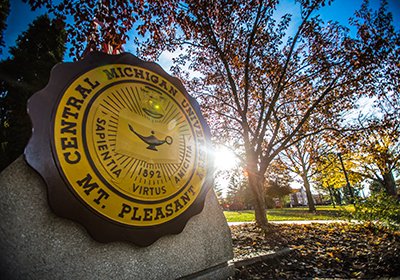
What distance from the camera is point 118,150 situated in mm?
2049

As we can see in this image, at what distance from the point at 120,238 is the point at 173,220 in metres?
0.58

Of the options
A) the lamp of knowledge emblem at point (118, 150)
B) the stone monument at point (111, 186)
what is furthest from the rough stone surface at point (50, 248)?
the lamp of knowledge emblem at point (118, 150)

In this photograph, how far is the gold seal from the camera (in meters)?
1.83

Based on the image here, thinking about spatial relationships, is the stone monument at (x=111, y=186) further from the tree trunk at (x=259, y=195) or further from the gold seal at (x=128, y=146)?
the tree trunk at (x=259, y=195)

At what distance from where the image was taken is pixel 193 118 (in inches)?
113

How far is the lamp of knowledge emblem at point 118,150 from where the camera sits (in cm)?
174

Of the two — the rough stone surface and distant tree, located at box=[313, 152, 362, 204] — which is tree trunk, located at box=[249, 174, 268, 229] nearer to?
the rough stone surface

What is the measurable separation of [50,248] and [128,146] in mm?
1059

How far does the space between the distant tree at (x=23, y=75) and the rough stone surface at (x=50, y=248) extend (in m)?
10.7

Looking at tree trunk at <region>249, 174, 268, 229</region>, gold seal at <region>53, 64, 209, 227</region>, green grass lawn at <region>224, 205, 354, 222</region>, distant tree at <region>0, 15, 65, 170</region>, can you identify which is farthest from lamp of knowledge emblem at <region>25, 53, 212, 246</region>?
distant tree at <region>0, 15, 65, 170</region>

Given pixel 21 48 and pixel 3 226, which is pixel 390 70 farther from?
pixel 21 48

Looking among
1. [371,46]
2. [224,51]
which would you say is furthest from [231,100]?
[371,46]

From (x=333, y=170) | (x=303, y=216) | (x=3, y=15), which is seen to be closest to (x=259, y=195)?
(x=303, y=216)

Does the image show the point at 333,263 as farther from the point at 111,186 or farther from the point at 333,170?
the point at 333,170
